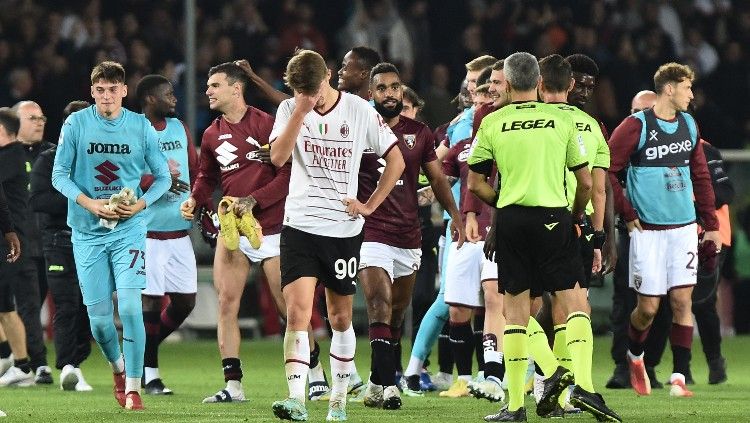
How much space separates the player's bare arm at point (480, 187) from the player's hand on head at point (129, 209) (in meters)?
2.29

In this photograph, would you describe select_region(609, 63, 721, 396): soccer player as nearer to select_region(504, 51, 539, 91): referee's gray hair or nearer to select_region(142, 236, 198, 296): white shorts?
select_region(504, 51, 539, 91): referee's gray hair

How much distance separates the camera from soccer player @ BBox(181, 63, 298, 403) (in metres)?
10.9

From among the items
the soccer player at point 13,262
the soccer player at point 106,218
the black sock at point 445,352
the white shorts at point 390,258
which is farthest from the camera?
the soccer player at point 13,262

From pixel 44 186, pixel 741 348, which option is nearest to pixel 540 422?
pixel 44 186

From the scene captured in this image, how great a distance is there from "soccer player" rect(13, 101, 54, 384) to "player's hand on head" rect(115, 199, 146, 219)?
2944 mm

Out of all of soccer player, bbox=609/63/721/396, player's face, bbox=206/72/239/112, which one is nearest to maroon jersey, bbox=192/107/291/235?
player's face, bbox=206/72/239/112

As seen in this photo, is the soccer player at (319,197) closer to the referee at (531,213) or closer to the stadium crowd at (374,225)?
the stadium crowd at (374,225)

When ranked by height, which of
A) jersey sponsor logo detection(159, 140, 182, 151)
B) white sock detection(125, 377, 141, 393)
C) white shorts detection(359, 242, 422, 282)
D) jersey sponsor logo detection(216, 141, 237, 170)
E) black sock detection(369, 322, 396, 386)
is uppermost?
jersey sponsor logo detection(159, 140, 182, 151)

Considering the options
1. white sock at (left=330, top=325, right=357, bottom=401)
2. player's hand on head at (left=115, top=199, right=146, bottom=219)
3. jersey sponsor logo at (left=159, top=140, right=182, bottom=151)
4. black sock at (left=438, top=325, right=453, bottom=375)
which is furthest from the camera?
black sock at (left=438, top=325, right=453, bottom=375)

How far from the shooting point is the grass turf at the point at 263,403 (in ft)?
32.3

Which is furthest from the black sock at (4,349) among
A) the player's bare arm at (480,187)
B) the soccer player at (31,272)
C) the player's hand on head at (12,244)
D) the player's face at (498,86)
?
the player's bare arm at (480,187)

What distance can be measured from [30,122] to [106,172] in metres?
3.01

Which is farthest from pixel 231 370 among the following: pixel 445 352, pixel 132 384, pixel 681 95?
pixel 681 95

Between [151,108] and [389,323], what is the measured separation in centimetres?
281
